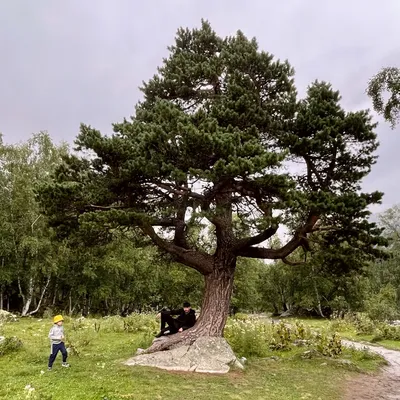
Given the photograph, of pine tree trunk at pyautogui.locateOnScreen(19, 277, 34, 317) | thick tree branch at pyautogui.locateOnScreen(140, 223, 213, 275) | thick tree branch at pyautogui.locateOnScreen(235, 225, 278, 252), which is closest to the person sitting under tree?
thick tree branch at pyautogui.locateOnScreen(140, 223, 213, 275)

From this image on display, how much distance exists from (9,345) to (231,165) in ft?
29.8

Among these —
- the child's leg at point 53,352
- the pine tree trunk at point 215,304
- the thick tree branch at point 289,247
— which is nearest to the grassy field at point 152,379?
the child's leg at point 53,352

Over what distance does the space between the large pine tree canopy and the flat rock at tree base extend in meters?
2.39

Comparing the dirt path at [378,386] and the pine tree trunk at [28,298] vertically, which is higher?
the pine tree trunk at [28,298]

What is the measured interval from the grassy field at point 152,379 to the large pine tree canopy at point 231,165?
360 centimetres

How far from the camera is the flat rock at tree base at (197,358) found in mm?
10289

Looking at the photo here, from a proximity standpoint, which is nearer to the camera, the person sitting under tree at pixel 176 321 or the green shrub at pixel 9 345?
the green shrub at pixel 9 345

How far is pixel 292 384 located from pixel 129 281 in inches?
1293

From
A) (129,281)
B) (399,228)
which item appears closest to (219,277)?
(129,281)

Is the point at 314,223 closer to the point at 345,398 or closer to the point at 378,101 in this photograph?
the point at 378,101

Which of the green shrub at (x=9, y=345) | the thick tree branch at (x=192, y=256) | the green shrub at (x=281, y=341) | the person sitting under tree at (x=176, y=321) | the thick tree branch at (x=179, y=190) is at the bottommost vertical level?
the green shrub at (x=9, y=345)

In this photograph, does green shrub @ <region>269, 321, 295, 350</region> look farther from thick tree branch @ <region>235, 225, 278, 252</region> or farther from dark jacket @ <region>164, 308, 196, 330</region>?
thick tree branch @ <region>235, 225, 278, 252</region>

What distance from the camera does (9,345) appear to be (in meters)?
12.0

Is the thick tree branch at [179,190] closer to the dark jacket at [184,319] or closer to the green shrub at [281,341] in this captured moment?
the dark jacket at [184,319]
